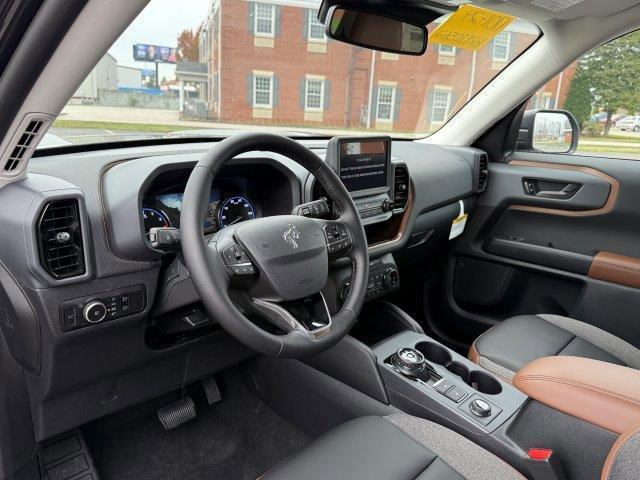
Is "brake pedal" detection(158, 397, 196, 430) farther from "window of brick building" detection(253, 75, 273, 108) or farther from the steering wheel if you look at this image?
"window of brick building" detection(253, 75, 273, 108)

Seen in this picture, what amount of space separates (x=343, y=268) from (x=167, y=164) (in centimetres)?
76

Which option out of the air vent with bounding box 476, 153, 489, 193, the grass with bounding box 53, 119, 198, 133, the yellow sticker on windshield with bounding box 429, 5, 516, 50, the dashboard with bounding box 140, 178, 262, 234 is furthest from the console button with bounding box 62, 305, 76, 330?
the air vent with bounding box 476, 153, 489, 193

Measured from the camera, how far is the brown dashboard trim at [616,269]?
2.39m

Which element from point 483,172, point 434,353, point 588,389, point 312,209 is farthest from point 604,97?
point 312,209

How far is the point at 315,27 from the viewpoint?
1858mm

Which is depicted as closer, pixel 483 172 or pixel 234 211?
pixel 234 211

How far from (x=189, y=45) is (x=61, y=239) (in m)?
0.90

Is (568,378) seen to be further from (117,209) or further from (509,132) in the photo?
(509,132)

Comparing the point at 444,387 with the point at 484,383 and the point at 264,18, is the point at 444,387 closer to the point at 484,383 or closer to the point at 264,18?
the point at 484,383

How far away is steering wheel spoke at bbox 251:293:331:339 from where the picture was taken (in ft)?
4.01

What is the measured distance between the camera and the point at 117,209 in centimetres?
133

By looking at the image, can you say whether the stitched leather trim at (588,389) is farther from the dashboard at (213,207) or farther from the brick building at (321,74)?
the brick building at (321,74)

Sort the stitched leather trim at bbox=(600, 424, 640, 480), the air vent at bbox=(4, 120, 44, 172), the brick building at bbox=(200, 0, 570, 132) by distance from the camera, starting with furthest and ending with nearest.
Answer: the brick building at bbox=(200, 0, 570, 132), the air vent at bbox=(4, 120, 44, 172), the stitched leather trim at bbox=(600, 424, 640, 480)

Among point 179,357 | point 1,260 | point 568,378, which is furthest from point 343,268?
point 1,260
